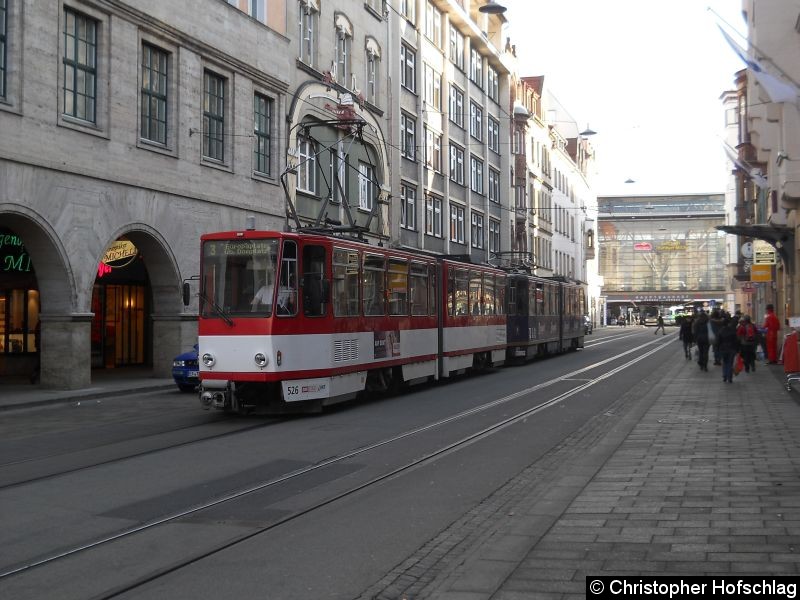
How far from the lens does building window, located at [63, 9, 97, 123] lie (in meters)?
23.0

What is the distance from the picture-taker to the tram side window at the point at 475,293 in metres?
26.4

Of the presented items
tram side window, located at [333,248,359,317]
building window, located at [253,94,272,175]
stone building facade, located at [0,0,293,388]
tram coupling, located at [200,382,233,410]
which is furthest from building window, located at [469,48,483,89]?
tram coupling, located at [200,382,233,410]

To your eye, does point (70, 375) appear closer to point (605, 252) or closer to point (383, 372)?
point (383, 372)

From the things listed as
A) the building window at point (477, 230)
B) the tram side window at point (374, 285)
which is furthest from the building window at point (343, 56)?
the building window at point (477, 230)

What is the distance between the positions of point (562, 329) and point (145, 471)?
32.1 meters

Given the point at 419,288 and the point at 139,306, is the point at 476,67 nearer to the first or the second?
the point at 139,306

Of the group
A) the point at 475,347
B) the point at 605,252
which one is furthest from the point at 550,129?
the point at 475,347

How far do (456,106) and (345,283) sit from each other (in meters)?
38.3

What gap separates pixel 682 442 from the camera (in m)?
12.3

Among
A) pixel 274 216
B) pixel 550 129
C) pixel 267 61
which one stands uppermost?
pixel 550 129

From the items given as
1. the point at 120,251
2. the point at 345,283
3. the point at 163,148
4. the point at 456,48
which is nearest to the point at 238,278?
the point at 345,283

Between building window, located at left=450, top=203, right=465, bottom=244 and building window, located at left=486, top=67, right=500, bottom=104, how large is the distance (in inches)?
411

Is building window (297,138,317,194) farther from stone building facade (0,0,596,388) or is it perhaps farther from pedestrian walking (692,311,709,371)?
pedestrian walking (692,311,709,371)

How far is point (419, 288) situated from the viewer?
72.2 ft
